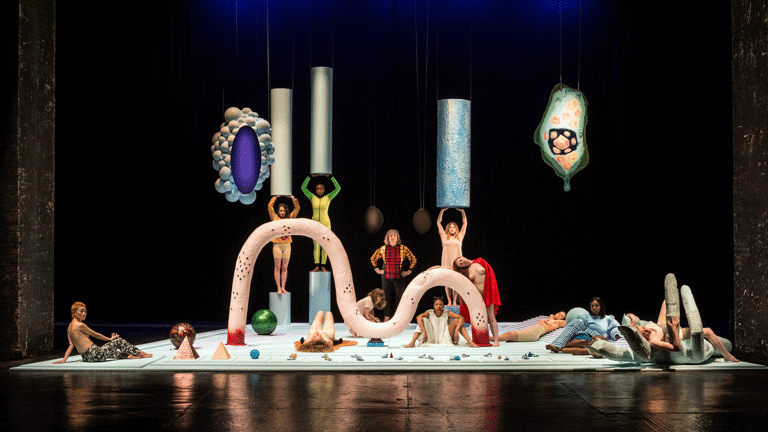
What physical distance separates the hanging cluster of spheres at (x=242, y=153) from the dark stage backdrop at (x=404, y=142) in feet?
4.65

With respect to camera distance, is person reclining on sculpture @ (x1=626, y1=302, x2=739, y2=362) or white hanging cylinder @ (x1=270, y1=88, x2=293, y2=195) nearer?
person reclining on sculpture @ (x1=626, y1=302, x2=739, y2=362)

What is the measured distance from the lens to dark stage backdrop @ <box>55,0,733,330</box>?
10.4m

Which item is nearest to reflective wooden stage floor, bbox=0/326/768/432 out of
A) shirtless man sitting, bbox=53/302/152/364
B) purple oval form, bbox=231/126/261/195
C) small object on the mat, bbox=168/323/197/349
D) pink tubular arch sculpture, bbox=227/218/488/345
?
shirtless man sitting, bbox=53/302/152/364

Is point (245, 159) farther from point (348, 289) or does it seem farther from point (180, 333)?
point (180, 333)

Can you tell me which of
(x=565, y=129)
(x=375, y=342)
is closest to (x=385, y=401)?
(x=375, y=342)

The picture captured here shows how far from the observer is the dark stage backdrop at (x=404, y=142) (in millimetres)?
10414

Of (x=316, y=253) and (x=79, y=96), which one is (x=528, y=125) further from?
(x=79, y=96)

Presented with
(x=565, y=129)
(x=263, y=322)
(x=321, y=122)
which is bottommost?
(x=263, y=322)

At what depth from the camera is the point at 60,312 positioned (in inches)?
425

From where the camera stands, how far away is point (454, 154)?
9125 millimetres

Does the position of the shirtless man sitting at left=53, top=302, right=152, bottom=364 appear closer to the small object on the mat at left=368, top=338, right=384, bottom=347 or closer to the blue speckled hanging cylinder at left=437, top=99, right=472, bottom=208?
the small object on the mat at left=368, top=338, right=384, bottom=347

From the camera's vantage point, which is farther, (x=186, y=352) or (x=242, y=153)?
(x=242, y=153)

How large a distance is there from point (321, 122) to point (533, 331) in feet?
11.5

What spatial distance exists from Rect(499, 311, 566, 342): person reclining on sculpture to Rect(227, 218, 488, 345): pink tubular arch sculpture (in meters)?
0.50
